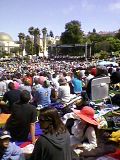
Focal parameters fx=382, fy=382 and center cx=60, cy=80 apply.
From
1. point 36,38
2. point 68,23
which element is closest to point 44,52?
point 36,38

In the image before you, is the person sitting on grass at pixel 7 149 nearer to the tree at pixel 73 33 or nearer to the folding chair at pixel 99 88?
the folding chair at pixel 99 88

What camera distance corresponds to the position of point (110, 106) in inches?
441

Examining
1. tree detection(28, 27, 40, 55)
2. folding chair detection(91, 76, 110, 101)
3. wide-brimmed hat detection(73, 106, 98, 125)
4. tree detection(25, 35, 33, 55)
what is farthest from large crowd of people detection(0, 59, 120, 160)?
tree detection(25, 35, 33, 55)

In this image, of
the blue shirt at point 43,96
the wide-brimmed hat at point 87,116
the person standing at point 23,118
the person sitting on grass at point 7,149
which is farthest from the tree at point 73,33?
the person sitting on grass at point 7,149

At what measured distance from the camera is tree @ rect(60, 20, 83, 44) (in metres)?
110

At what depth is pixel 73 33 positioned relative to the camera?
363 ft

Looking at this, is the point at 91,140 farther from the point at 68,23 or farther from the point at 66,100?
the point at 68,23

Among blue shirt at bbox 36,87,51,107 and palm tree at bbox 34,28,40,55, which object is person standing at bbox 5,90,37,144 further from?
palm tree at bbox 34,28,40,55

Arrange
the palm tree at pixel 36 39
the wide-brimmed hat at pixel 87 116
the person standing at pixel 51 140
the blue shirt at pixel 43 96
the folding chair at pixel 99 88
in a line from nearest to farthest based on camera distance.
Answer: the person standing at pixel 51 140, the wide-brimmed hat at pixel 87 116, the folding chair at pixel 99 88, the blue shirt at pixel 43 96, the palm tree at pixel 36 39

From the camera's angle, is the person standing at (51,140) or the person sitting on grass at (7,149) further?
the person sitting on grass at (7,149)

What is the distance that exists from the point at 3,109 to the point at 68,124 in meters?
3.39

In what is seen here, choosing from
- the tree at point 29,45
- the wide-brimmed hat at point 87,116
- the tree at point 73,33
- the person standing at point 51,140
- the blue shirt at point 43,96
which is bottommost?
the blue shirt at point 43,96

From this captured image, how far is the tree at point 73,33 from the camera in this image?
10988cm

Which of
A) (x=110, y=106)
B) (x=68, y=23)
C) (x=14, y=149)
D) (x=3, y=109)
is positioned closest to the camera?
(x=14, y=149)
